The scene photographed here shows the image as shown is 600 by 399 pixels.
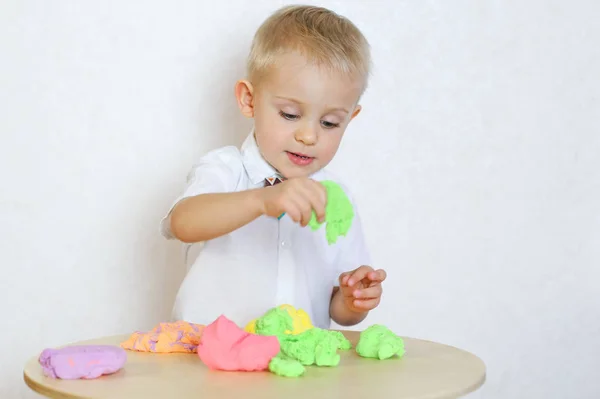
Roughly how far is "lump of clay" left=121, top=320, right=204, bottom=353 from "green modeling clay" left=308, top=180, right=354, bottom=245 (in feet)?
→ 0.74

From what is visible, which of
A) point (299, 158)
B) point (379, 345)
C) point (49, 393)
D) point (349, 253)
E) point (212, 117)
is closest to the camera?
point (49, 393)

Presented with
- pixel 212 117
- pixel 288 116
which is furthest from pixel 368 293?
pixel 212 117

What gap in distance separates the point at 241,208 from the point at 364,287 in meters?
0.30

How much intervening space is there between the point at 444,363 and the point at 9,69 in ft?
3.59

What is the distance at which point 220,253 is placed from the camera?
57.3 inches

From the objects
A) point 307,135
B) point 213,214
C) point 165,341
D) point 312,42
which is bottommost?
point 165,341

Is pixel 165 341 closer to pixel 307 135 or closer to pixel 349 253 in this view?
pixel 307 135

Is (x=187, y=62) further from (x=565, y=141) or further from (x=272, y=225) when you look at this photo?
(x=565, y=141)

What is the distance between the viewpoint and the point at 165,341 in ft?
3.56

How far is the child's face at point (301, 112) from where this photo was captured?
132 cm

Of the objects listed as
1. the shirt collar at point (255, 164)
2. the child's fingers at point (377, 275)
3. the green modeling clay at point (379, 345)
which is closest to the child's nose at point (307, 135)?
the shirt collar at point (255, 164)

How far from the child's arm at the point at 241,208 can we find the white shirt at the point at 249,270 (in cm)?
25

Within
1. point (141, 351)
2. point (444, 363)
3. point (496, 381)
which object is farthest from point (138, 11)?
point (496, 381)

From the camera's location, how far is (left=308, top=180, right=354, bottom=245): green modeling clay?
3.36 feet
